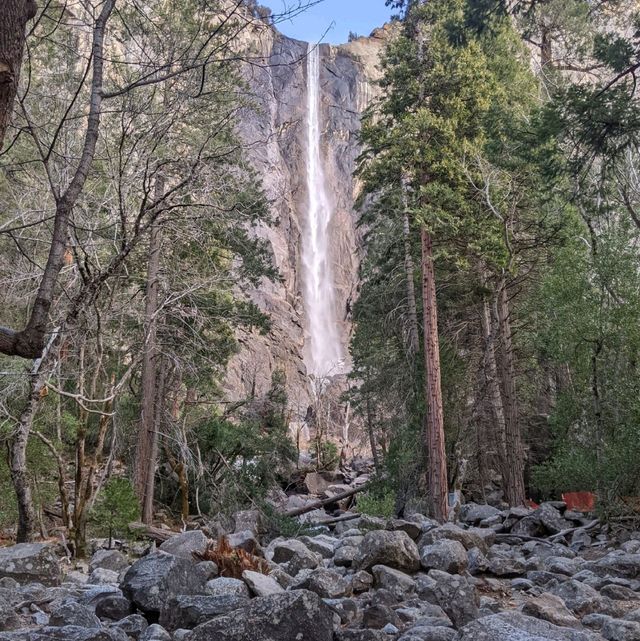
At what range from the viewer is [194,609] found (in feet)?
13.7

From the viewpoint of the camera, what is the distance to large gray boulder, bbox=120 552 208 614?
4.51m

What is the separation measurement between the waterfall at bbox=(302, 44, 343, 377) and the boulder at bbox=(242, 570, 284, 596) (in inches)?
1555

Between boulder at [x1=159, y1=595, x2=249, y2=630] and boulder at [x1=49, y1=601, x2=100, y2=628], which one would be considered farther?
boulder at [x1=159, y1=595, x2=249, y2=630]

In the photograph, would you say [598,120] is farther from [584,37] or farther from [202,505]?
[584,37]

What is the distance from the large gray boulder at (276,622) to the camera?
3.26m

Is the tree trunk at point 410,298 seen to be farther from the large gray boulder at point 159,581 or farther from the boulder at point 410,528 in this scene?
the large gray boulder at point 159,581

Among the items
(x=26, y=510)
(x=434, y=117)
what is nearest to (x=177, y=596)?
(x=26, y=510)

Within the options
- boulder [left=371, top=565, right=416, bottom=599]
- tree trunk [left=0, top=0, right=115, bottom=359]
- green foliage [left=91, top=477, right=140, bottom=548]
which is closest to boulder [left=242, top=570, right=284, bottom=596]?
boulder [left=371, top=565, right=416, bottom=599]

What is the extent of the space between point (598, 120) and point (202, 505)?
11.3 m

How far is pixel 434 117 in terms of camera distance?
1360 centimetres

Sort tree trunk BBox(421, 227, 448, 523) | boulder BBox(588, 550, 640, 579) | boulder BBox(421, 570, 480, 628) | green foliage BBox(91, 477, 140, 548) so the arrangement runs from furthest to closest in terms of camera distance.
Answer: tree trunk BBox(421, 227, 448, 523)
green foliage BBox(91, 477, 140, 548)
boulder BBox(588, 550, 640, 579)
boulder BBox(421, 570, 480, 628)

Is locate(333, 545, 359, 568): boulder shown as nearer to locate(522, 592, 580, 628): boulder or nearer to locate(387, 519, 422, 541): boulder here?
locate(387, 519, 422, 541): boulder

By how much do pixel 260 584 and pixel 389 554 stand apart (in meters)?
1.80

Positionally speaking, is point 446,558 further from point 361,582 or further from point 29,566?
point 29,566
